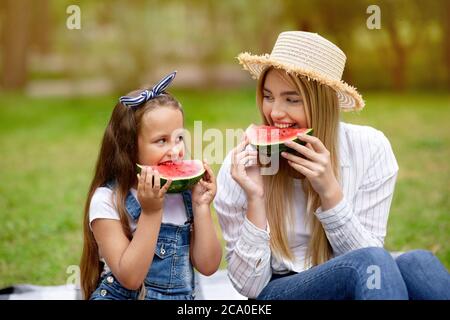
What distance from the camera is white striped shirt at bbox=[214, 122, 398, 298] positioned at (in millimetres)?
3334

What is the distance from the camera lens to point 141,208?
10.7ft

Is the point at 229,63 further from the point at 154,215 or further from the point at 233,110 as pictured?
the point at 154,215

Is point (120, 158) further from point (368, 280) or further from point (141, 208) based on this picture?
point (368, 280)

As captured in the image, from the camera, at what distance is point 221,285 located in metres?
4.80

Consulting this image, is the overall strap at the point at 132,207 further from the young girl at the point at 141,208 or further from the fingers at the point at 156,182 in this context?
the fingers at the point at 156,182

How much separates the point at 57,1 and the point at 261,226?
11.4 m

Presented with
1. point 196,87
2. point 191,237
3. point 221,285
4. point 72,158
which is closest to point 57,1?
point 196,87

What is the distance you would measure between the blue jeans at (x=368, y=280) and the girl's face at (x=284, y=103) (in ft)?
2.26

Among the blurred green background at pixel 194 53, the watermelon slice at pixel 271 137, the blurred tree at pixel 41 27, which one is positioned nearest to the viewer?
the watermelon slice at pixel 271 137

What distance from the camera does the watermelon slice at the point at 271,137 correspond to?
3.29 meters

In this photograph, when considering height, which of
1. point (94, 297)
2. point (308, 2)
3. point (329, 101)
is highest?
point (308, 2)

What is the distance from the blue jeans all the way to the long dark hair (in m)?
0.79

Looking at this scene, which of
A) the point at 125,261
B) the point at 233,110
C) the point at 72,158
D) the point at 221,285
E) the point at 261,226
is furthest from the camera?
the point at 233,110

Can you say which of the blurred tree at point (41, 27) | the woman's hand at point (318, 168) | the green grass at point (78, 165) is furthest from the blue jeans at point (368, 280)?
the blurred tree at point (41, 27)
